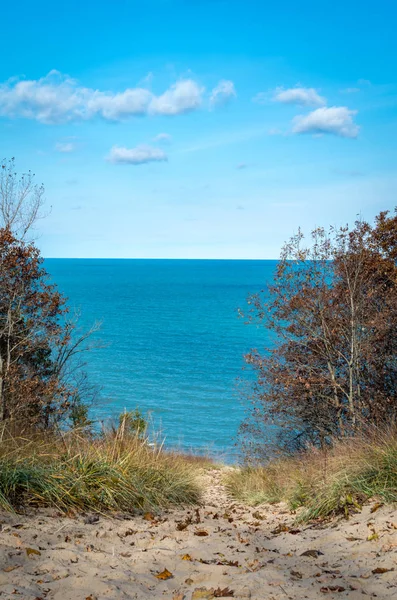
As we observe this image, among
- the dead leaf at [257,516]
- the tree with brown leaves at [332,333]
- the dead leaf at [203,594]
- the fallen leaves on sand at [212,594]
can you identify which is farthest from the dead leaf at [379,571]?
the tree with brown leaves at [332,333]

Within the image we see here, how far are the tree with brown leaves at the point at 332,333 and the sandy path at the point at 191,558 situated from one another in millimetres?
7899

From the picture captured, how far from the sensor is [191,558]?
554 centimetres

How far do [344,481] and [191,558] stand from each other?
2.61 m

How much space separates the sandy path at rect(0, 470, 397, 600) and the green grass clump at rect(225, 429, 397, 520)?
28 centimetres

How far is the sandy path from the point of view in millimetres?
4602

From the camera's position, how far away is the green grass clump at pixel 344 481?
6895mm

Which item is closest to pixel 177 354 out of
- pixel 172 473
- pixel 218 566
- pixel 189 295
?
pixel 172 473

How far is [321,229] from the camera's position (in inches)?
597

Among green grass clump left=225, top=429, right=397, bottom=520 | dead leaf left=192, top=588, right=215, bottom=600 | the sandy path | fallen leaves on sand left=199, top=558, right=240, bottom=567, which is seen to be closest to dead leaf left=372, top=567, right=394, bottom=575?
the sandy path

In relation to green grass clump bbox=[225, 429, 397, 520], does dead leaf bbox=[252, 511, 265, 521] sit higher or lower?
lower

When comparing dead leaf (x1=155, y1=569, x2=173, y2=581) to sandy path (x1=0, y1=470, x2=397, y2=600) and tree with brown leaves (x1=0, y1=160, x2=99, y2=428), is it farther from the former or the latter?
tree with brown leaves (x1=0, y1=160, x2=99, y2=428)

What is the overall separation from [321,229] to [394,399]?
4909mm

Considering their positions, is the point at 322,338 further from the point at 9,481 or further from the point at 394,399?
the point at 9,481

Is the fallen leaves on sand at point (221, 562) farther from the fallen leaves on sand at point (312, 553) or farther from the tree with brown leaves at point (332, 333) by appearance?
the tree with brown leaves at point (332, 333)
